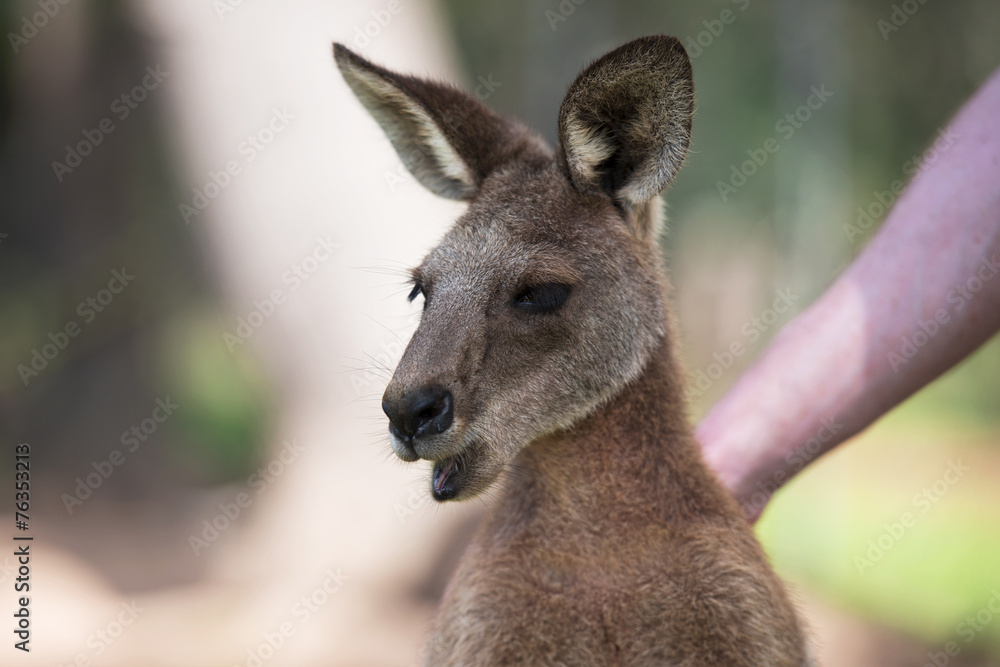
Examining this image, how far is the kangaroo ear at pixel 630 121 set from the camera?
243 cm

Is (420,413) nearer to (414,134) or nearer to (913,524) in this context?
(414,134)

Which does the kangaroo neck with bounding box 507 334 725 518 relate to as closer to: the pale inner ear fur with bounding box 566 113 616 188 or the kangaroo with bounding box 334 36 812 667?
the kangaroo with bounding box 334 36 812 667

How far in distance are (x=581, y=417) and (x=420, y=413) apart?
0.56 meters

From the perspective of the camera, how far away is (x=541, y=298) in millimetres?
2584

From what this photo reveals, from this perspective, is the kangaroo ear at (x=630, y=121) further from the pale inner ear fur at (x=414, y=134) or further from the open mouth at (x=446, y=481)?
the open mouth at (x=446, y=481)

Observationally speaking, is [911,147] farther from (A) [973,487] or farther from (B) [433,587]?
(B) [433,587]

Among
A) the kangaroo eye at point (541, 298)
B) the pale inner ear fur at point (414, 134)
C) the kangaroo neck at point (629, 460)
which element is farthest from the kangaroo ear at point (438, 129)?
the kangaroo neck at point (629, 460)

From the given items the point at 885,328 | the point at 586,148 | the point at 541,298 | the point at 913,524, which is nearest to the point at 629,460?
the point at 541,298

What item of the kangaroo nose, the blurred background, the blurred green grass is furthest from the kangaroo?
the blurred green grass

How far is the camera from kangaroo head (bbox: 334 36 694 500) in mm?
2406

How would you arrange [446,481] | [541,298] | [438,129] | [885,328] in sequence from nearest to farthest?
[446,481]
[541,298]
[438,129]
[885,328]

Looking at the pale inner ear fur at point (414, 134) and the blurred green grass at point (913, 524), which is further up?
the pale inner ear fur at point (414, 134)

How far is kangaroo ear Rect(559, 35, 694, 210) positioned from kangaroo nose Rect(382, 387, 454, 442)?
2.84 feet

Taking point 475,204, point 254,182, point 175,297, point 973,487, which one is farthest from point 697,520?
point 175,297
